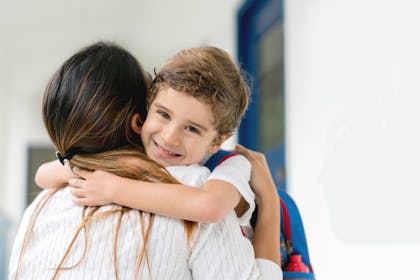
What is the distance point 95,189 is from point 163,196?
0.12 m

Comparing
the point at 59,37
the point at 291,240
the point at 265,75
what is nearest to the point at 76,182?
the point at 291,240

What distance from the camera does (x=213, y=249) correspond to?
3.17ft

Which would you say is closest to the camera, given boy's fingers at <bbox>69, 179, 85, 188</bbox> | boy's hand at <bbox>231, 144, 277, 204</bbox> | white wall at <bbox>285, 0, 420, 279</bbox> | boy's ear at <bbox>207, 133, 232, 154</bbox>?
boy's fingers at <bbox>69, 179, 85, 188</bbox>

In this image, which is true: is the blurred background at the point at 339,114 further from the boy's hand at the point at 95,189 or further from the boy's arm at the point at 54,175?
the boy's hand at the point at 95,189

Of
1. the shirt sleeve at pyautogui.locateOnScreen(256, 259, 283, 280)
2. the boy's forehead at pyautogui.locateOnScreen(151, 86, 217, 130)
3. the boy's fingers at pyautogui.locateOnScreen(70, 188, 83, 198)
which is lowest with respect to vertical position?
the shirt sleeve at pyautogui.locateOnScreen(256, 259, 283, 280)

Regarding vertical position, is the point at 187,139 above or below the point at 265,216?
above

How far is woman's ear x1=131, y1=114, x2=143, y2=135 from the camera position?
44.7 inches

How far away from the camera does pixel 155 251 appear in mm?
964

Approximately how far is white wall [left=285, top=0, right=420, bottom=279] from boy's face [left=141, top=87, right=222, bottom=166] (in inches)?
31.1

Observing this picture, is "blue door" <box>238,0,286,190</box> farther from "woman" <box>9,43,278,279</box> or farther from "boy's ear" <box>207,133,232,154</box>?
"woman" <box>9,43,278,279</box>

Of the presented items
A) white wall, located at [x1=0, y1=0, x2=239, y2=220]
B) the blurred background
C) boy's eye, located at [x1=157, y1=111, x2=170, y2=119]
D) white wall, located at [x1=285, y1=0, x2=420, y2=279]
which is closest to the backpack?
boy's eye, located at [x1=157, y1=111, x2=170, y2=119]

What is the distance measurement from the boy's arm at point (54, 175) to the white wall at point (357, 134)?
3.37 feet

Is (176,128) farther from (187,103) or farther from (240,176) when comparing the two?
(240,176)

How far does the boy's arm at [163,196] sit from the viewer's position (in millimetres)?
975
